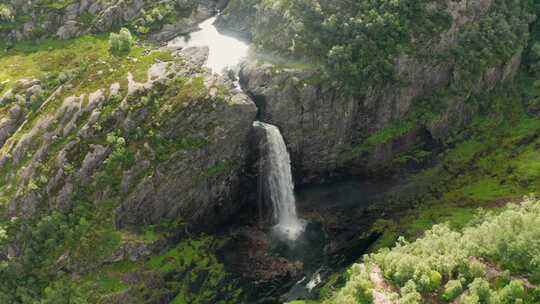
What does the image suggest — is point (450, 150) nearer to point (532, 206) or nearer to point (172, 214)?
point (532, 206)

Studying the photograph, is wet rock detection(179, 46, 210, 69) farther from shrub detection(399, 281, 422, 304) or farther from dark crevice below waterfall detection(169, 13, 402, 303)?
shrub detection(399, 281, 422, 304)

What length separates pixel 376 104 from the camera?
9744cm

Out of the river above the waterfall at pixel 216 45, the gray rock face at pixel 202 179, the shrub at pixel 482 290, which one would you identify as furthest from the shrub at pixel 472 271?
the river above the waterfall at pixel 216 45

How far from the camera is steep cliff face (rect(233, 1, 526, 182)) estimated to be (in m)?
92.7

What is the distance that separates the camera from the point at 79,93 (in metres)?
86.7

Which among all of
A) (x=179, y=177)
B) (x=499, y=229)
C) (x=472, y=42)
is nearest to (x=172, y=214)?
(x=179, y=177)

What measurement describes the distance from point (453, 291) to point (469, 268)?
3.63 metres

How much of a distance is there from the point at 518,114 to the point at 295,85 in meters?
50.2

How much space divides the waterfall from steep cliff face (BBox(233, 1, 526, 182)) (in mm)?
2944

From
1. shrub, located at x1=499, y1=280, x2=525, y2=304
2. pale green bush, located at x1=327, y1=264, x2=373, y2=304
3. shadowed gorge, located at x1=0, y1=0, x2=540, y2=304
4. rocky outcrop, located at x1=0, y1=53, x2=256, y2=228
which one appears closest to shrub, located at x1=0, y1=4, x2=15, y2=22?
shadowed gorge, located at x1=0, y1=0, x2=540, y2=304

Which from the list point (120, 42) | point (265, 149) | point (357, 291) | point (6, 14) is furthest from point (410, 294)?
point (6, 14)

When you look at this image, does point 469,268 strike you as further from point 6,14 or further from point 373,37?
point 6,14

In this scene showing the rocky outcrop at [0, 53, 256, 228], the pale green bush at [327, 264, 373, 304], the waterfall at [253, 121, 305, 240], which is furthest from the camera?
the waterfall at [253, 121, 305, 240]

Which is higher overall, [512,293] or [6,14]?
[6,14]
